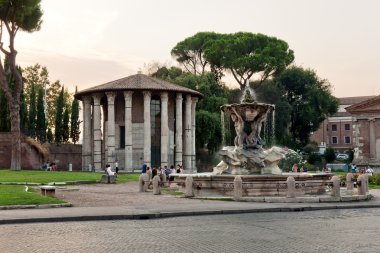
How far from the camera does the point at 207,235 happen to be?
1177 cm

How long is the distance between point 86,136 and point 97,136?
81.8 inches

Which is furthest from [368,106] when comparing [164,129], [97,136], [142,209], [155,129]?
[142,209]

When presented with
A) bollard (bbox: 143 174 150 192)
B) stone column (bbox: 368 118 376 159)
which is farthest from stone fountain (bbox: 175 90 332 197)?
stone column (bbox: 368 118 376 159)

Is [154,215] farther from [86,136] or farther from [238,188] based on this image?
[86,136]

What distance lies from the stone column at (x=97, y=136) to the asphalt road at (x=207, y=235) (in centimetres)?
3863

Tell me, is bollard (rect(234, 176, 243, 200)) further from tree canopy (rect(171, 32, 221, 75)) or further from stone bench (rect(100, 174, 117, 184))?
tree canopy (rect(171, 32, 221, 75))

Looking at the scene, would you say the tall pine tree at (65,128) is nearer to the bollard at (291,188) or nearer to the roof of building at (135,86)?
the roof of building at (135,86)

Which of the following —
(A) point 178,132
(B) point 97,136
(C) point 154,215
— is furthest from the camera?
(A) point 178,132

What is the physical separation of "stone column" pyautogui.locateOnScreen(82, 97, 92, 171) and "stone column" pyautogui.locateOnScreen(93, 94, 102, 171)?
1.41 m

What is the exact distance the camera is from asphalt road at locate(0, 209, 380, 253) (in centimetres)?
1003

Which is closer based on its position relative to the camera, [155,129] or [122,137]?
[122,137]

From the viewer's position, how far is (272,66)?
6600 centimetres

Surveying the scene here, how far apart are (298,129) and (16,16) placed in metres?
40.3

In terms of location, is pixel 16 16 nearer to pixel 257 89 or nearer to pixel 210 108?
pixel 210 108
